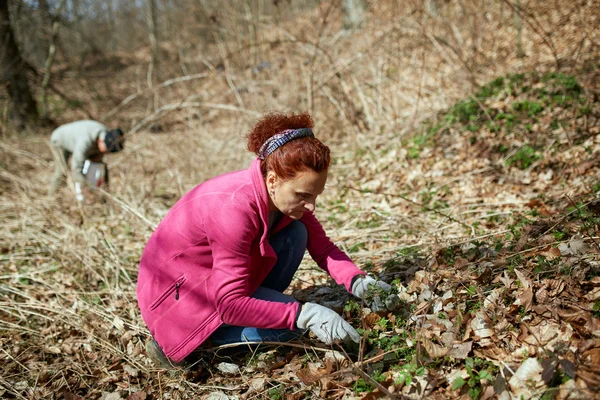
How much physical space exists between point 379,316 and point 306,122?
107 cm

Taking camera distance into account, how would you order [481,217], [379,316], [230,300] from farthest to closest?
[481,217] < [379,316] < [230,300]

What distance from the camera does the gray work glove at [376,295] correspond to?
2361 mm

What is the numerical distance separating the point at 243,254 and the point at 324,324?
486 mm

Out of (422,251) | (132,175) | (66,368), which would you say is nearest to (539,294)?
(422,251)

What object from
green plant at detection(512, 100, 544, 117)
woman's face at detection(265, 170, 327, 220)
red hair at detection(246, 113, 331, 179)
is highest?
red hair at detection(246, 113, 331, 179)

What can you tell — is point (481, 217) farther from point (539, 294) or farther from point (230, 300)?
point (230, 300)

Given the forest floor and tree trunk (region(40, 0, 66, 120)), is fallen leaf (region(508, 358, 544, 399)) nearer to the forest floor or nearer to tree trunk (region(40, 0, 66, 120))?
the forest floor

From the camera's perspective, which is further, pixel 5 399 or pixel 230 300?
pixel 5 399

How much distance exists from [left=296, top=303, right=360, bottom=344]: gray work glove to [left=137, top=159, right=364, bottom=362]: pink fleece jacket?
0.17 ft

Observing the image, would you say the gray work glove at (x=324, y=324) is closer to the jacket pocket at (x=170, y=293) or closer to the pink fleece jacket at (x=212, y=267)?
the pink fleece jacket at (x=212, y=267)

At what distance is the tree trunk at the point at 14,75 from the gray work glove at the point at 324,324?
10.5 metres

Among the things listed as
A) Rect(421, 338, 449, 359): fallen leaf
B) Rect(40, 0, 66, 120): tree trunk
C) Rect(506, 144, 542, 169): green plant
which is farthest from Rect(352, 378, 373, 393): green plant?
Rect(40, 0, 66, 120): tree trunk

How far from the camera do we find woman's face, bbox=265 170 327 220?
2068 mm

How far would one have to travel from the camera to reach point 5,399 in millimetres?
2527
